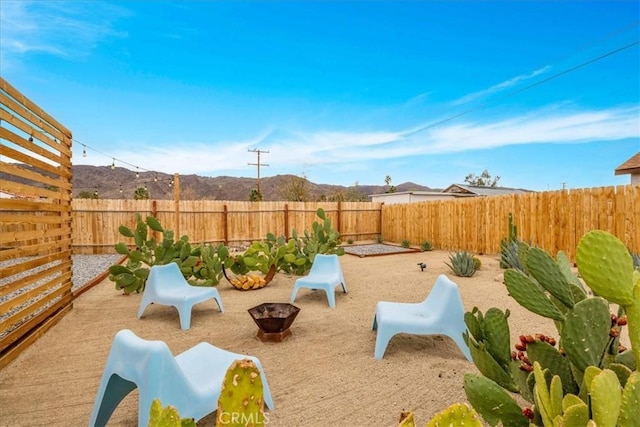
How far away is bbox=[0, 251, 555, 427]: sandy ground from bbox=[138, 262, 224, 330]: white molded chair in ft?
0.72

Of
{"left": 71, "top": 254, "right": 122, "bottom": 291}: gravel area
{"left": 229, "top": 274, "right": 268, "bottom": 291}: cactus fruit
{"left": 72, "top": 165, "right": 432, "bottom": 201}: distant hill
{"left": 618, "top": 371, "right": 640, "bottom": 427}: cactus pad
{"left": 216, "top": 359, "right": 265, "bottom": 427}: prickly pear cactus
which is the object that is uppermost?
{"left": 72, "top": 165, "right": 432, "bottom": 201}: distant hill

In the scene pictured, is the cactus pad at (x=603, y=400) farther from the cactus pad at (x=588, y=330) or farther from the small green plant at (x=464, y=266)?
the small green plant at (x=464, y=266)

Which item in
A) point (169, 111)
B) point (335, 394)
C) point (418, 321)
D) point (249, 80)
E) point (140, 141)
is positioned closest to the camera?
point (335, 394)

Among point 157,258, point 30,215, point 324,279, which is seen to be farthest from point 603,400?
point 157,258

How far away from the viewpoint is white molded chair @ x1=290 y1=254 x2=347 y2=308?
15.0ft

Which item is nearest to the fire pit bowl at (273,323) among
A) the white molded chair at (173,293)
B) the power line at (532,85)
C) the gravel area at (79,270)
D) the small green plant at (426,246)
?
the white molded chair at (173,293)

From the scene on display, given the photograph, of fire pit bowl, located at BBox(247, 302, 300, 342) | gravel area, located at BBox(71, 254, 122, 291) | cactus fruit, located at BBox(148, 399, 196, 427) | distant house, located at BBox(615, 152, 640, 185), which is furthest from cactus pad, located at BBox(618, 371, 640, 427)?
distant house, located at BBox(615, 152, 640, 185)

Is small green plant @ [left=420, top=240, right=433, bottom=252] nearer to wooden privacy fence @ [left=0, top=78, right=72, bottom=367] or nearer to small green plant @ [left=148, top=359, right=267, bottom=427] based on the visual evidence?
wooden privacy fence @ [left=0, top=78, right=72, bottom=367]

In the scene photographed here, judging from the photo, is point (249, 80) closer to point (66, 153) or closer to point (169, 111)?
point (169, 111)

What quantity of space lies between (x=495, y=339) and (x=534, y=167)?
72.3 feet

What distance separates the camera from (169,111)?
1498 cm

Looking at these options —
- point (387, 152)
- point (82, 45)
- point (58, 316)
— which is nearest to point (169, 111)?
point (82, 45)

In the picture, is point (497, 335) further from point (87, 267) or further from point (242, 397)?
point (87, 267)

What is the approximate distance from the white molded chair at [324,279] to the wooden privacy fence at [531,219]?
524cm
